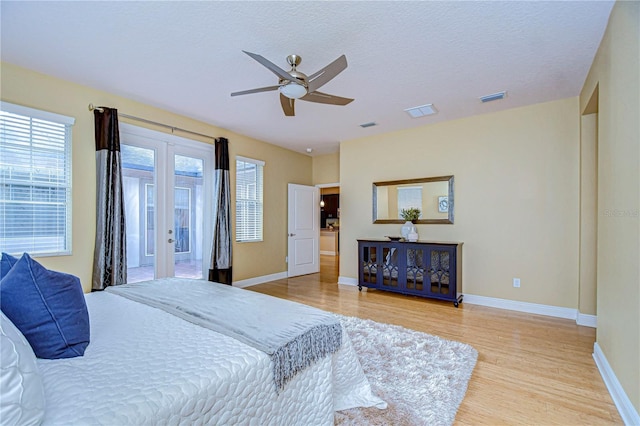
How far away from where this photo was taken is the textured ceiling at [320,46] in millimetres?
2117

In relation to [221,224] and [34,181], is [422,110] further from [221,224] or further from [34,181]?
[34,181]

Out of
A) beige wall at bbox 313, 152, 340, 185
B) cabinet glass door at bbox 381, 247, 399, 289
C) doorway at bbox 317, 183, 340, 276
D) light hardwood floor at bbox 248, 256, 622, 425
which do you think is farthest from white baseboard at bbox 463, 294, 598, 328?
beige wall at bbox 313, 152, 340, 185

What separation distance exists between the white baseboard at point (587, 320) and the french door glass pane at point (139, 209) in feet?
17.3

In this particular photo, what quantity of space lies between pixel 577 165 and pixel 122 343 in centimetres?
469

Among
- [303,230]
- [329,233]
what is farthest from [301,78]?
[329,233]

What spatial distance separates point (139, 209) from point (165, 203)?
13.4 inches

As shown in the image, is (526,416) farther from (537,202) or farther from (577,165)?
(577,165)

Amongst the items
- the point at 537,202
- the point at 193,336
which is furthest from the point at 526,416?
the point at 537,202

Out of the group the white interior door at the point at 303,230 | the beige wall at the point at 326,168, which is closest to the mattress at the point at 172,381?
the white interior door at the point at 303,230

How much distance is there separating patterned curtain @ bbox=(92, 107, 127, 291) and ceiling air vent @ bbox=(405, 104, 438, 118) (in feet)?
12.1

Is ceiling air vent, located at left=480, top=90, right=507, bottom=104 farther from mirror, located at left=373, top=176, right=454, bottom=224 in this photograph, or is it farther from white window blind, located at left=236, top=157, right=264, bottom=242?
white window blind, located at left=236, top=157, right=264, bottom=242

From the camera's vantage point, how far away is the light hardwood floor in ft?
5.99

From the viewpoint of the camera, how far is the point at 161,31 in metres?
2.35

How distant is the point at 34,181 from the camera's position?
3.01 metres
